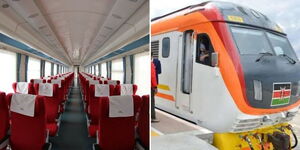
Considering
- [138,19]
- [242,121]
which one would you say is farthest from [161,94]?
[242,121]

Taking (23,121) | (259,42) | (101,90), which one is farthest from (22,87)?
(259,42)

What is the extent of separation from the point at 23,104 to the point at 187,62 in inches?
93.6

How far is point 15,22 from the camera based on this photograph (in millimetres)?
3959

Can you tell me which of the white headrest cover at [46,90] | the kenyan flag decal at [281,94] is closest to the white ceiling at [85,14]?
the white headrest cover at [46,90]

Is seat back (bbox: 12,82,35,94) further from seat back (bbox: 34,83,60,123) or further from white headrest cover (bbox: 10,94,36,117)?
white headrest cover (bbox: 10,94,36,117)

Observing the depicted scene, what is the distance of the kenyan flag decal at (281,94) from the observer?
343 cm

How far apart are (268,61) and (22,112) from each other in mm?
2875

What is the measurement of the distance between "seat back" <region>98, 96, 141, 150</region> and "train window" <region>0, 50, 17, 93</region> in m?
0.97

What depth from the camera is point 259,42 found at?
361 cm

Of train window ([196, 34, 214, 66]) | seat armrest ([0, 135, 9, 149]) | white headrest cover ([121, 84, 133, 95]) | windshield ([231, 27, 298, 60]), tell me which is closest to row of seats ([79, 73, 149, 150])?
seat armrest ([0, 135, 9, 149])

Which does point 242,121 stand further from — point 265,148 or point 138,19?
point 138,19

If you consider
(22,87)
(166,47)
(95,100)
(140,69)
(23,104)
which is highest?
(166,47)

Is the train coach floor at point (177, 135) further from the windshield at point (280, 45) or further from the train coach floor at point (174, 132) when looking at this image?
the windshield at point (280, 45)

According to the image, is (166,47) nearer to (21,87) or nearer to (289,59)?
(289,59)
